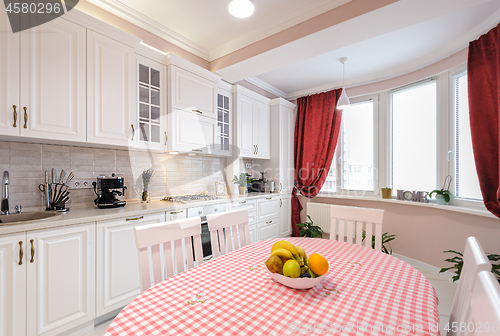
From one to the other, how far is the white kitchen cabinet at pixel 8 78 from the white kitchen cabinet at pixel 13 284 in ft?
2.39

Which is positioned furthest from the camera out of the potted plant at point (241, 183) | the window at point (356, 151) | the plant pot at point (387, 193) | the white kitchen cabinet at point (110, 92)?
the window at point (356, 151)

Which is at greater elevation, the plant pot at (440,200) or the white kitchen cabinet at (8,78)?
the white kitchen cabinet at (8,78)

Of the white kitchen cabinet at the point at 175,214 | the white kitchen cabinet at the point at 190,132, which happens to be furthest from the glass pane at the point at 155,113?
the white kitchen cabinet at the point at 175,214

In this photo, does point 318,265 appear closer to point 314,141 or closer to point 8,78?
point 8,78

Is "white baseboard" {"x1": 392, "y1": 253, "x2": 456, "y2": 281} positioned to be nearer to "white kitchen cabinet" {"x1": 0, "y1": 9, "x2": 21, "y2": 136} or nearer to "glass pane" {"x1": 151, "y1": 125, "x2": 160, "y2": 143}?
"glass pane" {"x1": 151, "y1": 125, "x2": 160, "y2": 143}

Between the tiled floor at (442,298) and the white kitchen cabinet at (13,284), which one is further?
the tiled floor at (442,298)

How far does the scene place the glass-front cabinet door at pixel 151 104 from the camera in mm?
2275

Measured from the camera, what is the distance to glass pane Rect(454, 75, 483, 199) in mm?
2512

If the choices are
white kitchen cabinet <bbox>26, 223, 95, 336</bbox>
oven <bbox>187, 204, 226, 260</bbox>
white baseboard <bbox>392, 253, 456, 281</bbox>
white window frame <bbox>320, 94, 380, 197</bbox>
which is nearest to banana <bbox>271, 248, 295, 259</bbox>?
white kitchen cabinet <bbox>26, 223, 95, 336</bbox>

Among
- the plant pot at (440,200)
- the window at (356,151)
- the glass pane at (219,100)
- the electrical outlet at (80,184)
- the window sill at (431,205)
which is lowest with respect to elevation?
the window sill at (431,205)

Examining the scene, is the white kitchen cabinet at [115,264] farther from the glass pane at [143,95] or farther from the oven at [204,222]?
the glass pane at [143,95]

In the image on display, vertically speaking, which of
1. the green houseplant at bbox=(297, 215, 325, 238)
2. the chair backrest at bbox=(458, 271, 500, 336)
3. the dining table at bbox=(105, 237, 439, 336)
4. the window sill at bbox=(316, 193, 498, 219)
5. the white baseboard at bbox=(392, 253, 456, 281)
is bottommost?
the white baseboard at bbox=(392, 253, 456, 281)

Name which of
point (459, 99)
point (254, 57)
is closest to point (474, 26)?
point (459, 99)

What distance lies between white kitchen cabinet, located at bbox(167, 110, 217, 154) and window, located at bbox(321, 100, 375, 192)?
2250 mm
